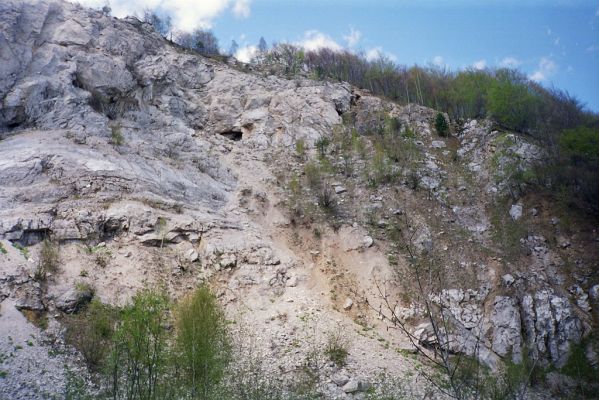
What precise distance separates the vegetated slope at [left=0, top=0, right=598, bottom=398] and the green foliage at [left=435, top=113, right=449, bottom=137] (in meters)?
0.63

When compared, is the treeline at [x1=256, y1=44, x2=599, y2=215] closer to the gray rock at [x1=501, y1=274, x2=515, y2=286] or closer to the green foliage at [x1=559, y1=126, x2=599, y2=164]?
the green foliage at [x1=559, y1=126, x2=599, y2=164]

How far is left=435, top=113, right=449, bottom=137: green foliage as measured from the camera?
30.0 m

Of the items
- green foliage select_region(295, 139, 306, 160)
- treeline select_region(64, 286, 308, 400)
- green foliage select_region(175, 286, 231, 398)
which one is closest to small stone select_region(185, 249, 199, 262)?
treeline select_region(64, 286, 308, 400)

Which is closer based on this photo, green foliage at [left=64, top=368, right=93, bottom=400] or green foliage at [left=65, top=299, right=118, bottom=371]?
green foliage at [left=64, top=368, right=93, bottom=400]

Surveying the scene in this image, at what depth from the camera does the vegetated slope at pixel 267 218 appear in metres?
15.2

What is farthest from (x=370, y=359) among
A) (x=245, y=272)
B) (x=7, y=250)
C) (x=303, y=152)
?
(x=303, y=152)

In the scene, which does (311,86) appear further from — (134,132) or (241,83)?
(134,132)

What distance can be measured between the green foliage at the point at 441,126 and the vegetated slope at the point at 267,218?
2.06ft

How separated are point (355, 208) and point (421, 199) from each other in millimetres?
3729

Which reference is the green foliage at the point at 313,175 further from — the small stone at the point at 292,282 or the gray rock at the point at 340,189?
the small stone at the point at 292,282

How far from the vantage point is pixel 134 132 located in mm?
23672

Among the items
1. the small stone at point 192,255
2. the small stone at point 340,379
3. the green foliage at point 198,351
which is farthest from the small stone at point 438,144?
the green foliage at point 198,351

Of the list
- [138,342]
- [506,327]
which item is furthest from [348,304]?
[138,342]

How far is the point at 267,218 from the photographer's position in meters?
21.6
